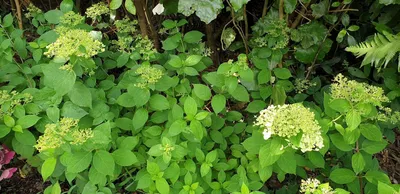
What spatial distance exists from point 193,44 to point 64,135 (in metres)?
0.90

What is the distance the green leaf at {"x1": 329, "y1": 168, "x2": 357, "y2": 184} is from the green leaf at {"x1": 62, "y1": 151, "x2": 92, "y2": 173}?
93 centimetres

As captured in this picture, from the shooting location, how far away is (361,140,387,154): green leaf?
5.00ft

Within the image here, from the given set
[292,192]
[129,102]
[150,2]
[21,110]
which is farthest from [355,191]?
[150,2]

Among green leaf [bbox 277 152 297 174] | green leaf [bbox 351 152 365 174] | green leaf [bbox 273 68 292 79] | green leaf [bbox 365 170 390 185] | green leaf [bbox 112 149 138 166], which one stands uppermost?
green leaf [bbox 273 68 292 79]

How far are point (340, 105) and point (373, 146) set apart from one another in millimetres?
300

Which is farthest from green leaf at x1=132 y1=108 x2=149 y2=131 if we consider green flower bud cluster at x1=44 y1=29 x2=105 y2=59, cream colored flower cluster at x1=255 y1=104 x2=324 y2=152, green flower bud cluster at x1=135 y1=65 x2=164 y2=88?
cream colored flower cluster at x1=255 y1=104 x2=324 y2=152

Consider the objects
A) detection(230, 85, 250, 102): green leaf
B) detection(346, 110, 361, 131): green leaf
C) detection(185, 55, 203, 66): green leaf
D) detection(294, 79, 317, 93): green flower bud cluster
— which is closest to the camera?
detection(346, 110, 361, 131): green leaf

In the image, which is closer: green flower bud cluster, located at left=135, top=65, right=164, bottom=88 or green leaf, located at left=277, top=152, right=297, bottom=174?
green leaf, located at left=277, top=152, right=297, bottom=174

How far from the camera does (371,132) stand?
148cm

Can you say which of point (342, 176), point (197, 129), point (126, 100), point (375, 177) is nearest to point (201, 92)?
point (197, 129)

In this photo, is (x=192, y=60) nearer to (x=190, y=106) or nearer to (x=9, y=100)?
(x=190, y=106)

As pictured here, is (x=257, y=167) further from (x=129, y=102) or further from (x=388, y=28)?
(x=388, y=28)

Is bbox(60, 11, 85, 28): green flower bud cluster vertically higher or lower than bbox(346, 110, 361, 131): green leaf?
higher

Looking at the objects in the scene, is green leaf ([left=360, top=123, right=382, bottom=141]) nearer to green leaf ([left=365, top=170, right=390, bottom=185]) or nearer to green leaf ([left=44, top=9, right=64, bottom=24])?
green leaf ([left=365, top=170, right=390, bottom=185])
